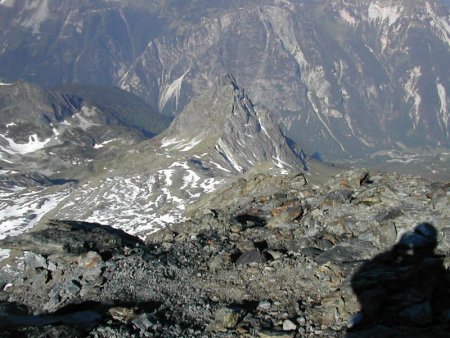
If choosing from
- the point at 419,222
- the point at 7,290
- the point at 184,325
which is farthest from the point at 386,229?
the point at 7,290

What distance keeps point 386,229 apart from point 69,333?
18.5 m

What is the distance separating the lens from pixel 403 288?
2680 cm

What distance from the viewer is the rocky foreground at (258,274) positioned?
25.0m

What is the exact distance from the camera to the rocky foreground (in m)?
25.0

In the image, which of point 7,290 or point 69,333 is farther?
point 7,290

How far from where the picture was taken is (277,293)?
28.3 meters

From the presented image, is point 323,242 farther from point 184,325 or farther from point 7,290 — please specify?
point 7,290

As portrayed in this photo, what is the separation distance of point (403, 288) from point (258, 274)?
735 centimetres

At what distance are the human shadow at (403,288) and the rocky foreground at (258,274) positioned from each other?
0.19 feet

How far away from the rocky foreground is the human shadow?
6 centimetres

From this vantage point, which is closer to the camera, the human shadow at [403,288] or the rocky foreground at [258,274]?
the human shadow at [403,288]

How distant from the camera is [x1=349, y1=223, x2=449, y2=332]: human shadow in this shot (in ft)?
80.7

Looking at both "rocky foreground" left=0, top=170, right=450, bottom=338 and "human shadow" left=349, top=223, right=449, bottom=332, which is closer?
"human shadow" left=349, top=223, right=449, bottom=332

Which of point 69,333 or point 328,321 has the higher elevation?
point 69,333
